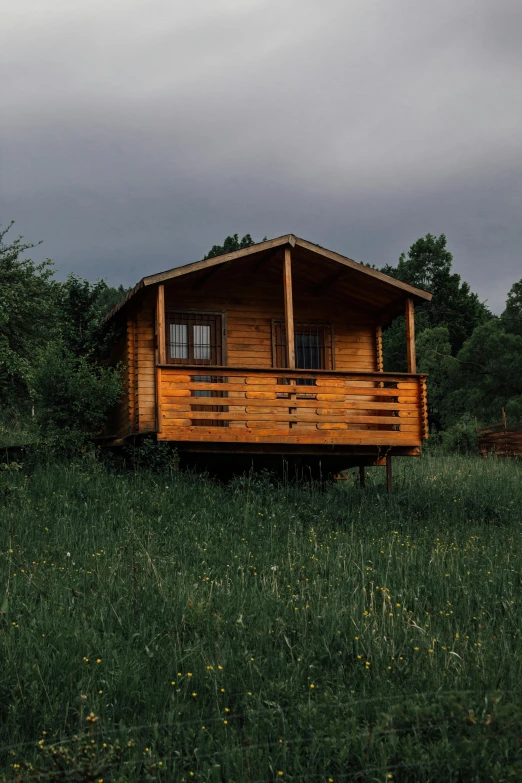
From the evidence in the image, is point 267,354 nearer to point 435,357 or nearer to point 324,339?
point 324,339

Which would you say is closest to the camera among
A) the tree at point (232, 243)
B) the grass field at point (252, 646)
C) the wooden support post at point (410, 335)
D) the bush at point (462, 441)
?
the grass field at point (252, 646)

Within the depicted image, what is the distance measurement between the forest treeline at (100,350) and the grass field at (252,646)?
519 centimetres

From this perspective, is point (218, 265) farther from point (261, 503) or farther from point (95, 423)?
point (261, 503)

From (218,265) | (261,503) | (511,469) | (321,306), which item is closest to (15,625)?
(261,503)

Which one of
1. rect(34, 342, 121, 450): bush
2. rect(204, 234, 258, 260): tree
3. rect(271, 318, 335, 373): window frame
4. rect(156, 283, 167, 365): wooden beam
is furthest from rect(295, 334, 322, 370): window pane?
rect(204, 234, 258, 260): tree

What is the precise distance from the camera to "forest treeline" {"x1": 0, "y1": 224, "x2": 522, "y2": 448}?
1741 cm

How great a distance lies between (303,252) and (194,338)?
10.4ft

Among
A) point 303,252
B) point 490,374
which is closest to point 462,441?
point 490,374

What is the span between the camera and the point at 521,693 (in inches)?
239

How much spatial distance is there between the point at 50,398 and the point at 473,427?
2021cm

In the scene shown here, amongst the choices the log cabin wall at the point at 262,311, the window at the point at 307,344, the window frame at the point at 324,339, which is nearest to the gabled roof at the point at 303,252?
the log cabin wall at the point at 262,311

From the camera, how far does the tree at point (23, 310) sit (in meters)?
25.9

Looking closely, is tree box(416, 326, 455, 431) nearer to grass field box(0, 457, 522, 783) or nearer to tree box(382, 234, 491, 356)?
tree box(382, 234, 491, 356)

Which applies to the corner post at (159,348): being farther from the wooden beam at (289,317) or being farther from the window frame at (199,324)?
the wooden beam at (289,317)
